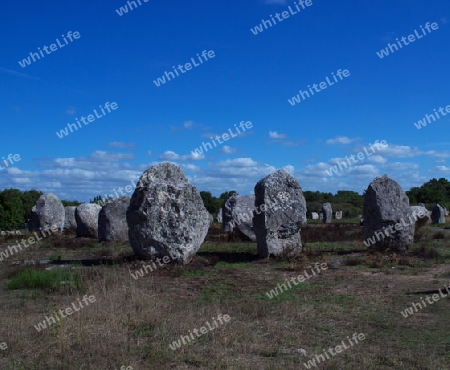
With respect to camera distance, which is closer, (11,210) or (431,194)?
(11,210)

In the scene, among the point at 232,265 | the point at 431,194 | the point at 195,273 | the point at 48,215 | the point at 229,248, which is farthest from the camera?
the point at 431,194

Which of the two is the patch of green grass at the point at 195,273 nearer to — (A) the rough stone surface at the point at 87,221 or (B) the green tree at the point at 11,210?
(A) the rough stone surface at the point at 87,221

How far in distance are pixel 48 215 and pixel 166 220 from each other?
15062 millimetres

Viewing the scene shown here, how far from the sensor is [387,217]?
14.9 metres

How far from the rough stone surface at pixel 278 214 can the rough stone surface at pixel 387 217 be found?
7.10ft

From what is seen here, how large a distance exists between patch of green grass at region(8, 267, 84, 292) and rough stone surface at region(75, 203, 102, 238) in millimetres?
11641

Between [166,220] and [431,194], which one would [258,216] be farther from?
[431,194]

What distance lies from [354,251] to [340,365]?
1012 centimetres

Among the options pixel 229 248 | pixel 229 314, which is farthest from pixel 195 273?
pixel 229 248

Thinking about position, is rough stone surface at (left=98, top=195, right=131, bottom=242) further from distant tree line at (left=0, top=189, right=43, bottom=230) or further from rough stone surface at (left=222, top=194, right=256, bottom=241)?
distant tree line at (left=0, top=189, right=43, bottom=230)

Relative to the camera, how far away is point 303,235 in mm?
21031

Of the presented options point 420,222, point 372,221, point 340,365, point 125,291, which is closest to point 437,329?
point 340,365

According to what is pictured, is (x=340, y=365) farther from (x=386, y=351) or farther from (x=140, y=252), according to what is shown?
(x=140, y=252)

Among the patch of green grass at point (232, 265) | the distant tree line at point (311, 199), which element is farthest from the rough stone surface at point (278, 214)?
the distant tree line at point (311, 199)
